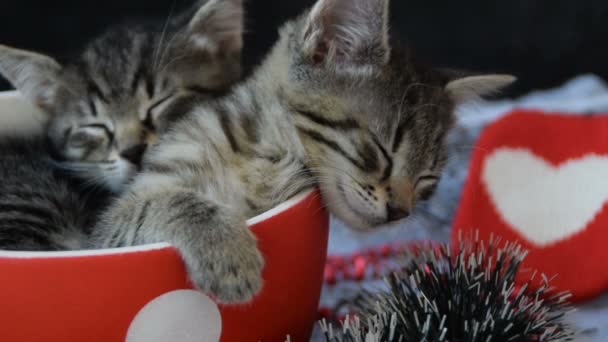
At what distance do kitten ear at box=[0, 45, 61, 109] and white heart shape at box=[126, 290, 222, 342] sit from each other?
542mm

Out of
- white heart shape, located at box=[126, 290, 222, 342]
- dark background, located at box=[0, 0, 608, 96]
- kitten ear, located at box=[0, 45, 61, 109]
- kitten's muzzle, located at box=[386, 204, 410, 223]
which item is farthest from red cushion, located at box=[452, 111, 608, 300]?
kitten ear, located at box=[0, 45, 61, 109]

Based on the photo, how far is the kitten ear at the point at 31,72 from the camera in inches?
41.5

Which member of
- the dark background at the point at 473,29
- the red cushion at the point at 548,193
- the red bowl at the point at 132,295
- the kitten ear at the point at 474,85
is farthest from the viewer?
the dark background at the point at 473,29

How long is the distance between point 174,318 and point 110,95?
0.47 metres

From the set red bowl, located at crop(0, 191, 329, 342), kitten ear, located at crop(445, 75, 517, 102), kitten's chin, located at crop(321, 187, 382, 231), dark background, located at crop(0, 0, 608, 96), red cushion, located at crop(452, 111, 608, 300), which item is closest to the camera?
red bowl, located at crop(0, 191, 329, 342)

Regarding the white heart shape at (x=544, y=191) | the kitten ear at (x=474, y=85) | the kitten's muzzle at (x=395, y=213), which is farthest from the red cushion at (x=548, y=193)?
the kitten's muzzle at (x=395, y=213)

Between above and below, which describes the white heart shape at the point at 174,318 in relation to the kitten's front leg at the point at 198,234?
below

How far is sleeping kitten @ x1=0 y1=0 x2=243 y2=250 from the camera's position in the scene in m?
0.98

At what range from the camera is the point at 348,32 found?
86cm

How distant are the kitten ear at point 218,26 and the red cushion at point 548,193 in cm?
45

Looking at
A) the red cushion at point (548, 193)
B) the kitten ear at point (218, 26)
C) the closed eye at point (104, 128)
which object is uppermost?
the kitten ear at point (218, 26)

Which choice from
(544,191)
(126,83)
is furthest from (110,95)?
(544,191)

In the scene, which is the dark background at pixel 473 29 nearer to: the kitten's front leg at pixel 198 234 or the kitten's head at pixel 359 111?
the kitten's head at pixel 359 111

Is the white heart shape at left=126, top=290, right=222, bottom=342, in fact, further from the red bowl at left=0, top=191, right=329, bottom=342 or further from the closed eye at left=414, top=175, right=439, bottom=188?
the closed eye at left=414, top=175, right=439, bottom=188
